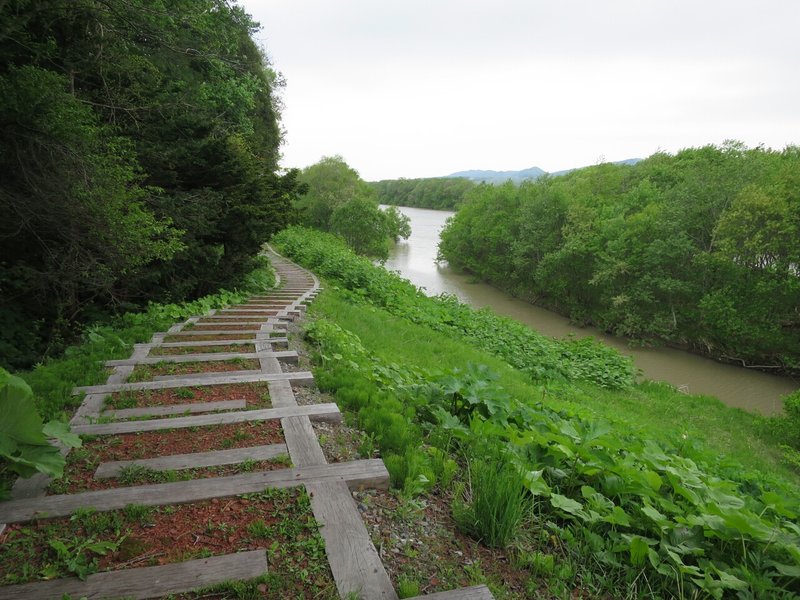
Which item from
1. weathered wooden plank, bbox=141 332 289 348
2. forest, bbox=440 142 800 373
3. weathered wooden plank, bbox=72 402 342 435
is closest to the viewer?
weathered wooden plank, bbox=72 402 342 435

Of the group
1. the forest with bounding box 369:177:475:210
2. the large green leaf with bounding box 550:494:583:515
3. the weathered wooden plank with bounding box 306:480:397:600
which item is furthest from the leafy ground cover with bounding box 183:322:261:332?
the forest with bounding box 369:177:475:210

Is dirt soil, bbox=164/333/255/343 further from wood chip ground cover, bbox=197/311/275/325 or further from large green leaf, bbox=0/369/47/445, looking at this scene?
large green leaf, bbox=0/369/47/445

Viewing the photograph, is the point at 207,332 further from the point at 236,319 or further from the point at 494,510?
the point at 494,510

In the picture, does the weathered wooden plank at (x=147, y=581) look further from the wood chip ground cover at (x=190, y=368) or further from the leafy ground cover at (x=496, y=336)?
the leafy ground cover at (x=496, y=336)

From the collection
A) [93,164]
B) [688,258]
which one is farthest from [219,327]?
[688,258]

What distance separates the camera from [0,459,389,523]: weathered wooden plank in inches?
93.7

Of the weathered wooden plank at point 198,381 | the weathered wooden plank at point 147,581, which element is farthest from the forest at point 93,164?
the weathered wooden plank at point 147,581

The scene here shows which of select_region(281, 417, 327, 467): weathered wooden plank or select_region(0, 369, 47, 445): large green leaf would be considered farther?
select_region(281, 417, 327, 467): weathered wooden plank

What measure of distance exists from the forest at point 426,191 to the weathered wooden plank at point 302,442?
10030 cm

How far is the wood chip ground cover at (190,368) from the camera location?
4492 mm

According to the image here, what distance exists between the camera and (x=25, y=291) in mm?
5590

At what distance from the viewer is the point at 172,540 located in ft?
7.40

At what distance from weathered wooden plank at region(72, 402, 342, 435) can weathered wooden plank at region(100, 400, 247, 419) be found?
0.16m

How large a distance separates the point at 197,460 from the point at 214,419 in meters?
Result: 0.62
